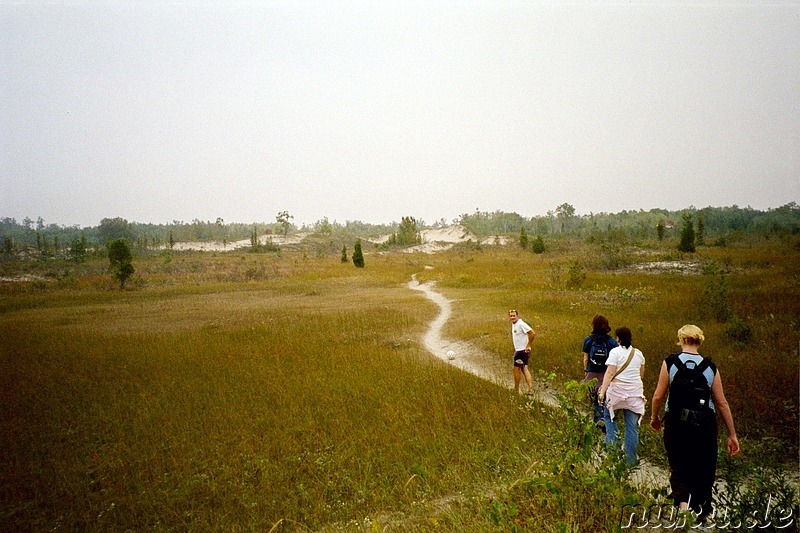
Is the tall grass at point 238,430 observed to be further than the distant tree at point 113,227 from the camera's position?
No

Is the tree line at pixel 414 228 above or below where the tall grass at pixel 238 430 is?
above

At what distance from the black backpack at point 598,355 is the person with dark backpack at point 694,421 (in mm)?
2676

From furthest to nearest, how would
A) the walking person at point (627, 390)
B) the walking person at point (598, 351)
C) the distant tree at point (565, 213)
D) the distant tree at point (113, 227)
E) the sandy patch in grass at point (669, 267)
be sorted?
the distant tree at point (565, 213)
the distant tree at point (113, 227)
the sandy patch in grass at point (669, 267)
the walking person at point (598, 351)
the walking person at point (627, 390)

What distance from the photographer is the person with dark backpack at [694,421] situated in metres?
3.62

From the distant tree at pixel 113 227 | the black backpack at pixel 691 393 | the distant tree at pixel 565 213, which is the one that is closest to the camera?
the black backpack at pixel 691 393

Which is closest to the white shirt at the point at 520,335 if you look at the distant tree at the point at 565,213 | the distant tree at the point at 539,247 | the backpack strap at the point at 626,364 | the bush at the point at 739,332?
the backpack strap at the point at 626,364

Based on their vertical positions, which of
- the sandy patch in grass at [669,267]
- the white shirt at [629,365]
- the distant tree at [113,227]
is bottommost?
the sandy patch in grass at [669,267]

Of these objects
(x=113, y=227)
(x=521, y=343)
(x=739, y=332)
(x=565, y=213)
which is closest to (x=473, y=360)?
(x=521, y=343)

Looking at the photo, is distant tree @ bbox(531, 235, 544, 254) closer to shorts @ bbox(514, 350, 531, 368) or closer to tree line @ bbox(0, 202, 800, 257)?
tree line @ bbox(0, 202, 800, 257)

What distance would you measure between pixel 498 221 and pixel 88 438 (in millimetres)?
164477

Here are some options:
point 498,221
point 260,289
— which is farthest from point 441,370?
point 498,221

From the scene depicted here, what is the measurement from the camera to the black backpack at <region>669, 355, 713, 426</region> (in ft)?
11.8

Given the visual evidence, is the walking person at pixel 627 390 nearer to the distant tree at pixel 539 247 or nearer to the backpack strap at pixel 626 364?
the backpack strap at pixel 626 364

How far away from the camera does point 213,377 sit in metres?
10.4
